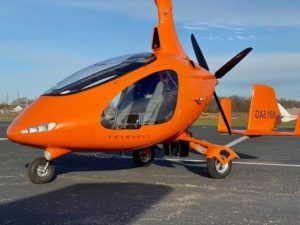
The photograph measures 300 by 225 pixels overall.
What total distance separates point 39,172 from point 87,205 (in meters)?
1.96

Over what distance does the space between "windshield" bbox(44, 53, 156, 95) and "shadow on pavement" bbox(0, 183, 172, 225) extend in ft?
5.79

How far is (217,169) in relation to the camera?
27.9ft

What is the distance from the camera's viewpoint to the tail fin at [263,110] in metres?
10.3

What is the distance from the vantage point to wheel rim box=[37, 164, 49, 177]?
761cm

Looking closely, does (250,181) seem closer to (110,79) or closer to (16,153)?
(110,79)

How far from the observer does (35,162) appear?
762 centimetres

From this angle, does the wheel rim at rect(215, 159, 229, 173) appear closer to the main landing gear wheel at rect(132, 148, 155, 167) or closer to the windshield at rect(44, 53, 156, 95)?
the main landing gear wheel at rect(132, 148, 155, 167)

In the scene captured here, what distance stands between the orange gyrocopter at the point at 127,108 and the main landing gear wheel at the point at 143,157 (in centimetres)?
105

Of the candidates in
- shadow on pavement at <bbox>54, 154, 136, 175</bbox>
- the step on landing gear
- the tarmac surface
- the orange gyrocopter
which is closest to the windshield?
the orange gyrocopter

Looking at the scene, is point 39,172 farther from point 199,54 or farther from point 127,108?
point 199,54

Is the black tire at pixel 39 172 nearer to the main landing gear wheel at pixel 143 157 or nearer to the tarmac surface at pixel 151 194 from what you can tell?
the tarmac surface at pixel 151 194

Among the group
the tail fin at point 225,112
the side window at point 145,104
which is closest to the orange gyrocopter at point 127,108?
the side window at point 145,104

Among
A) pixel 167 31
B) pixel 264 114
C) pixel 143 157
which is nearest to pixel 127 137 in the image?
pixel 143 157

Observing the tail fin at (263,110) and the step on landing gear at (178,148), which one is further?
the tail fin at (263,110)
